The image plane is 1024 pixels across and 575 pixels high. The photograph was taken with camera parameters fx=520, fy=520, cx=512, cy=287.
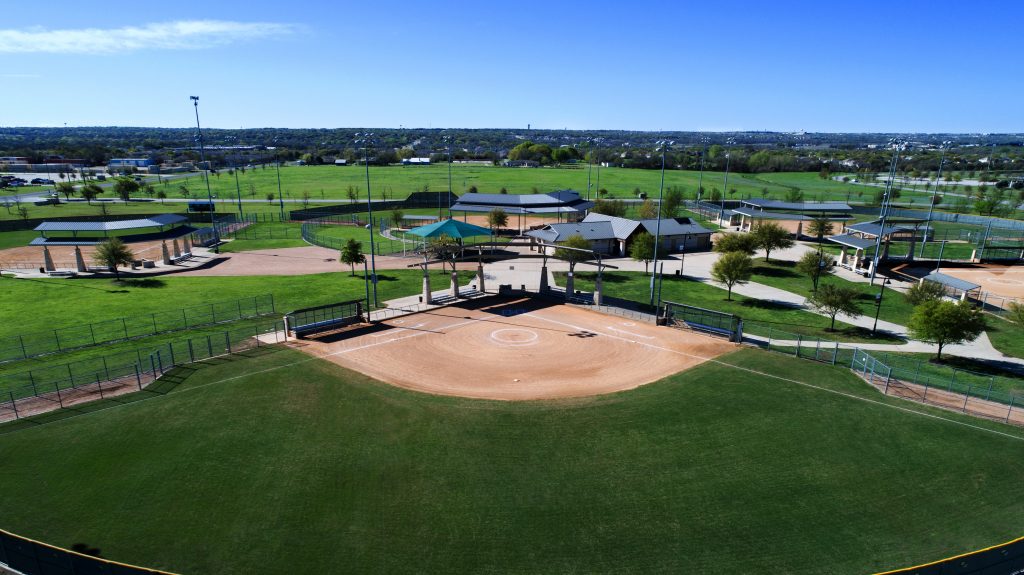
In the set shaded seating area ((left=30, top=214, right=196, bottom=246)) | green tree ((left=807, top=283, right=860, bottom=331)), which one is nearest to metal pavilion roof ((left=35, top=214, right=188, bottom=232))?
shaded seating area ((left=30, top=214, right=196, bottom=246))

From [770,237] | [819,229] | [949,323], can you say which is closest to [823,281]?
[770,237]

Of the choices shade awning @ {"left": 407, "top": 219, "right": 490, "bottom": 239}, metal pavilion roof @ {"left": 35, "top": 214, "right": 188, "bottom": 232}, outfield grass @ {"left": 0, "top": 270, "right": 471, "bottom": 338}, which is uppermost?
shade awning @ {"left": 407, "top": 219, "right": 490, "bottom": 239}

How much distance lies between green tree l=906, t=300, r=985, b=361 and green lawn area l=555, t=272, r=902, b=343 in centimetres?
570

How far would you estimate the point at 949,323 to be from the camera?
113 feet

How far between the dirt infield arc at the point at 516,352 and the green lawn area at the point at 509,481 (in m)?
2.31

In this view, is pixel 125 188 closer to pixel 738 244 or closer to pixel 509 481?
pixel 738 244

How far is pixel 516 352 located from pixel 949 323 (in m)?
28.8

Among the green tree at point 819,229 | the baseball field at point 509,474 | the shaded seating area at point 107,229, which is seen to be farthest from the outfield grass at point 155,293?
the green tree at point 819,229

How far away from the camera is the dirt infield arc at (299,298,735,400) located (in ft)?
106

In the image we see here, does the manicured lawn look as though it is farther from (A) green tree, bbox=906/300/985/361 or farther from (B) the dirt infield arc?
(B) the dirt infield arc

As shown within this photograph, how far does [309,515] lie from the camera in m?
20.2

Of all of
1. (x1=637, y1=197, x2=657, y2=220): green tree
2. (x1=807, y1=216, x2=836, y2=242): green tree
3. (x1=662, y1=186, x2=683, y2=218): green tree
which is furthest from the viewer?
(x1=662, y1=186, x2=683, y2=218): green tree

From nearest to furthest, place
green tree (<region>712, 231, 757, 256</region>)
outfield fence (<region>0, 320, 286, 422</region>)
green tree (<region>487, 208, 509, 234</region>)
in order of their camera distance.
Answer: outfield fence (<region>0, 320, 286, 422</region>) → green tree (<region>712, 231, 757, 256</region>) → green tree (<region>487, 208, 509, 234</region>)

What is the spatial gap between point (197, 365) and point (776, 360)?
3833 centimetres
